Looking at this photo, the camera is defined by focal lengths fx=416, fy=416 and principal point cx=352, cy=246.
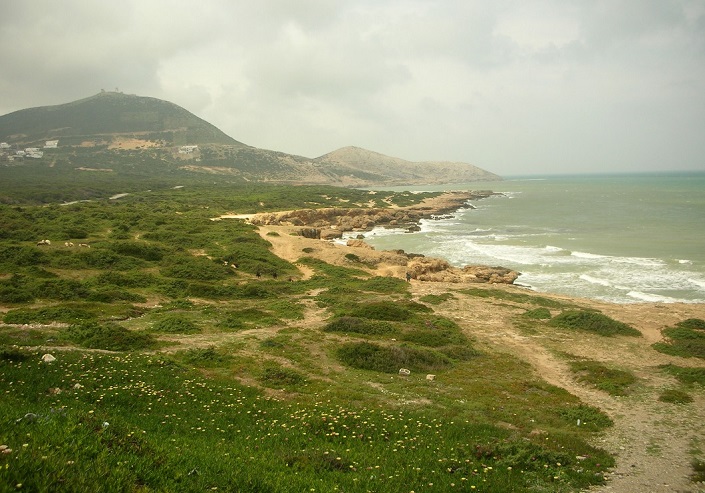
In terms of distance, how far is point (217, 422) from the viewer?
9570mm

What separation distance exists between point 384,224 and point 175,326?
62.5m

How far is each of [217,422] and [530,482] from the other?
6830 millimetres

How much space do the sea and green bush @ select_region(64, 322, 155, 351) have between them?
31670 mm

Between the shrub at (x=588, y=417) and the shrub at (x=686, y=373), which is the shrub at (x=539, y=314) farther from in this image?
the shrub at (x=588, y=417)

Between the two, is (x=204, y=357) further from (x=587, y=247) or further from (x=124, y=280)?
(x=587, y=247)

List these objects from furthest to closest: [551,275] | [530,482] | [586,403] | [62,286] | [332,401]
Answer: [551,275], [62,286], [586,403], [332,401], [530,482]

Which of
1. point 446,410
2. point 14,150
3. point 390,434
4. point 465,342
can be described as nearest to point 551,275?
point 465,342

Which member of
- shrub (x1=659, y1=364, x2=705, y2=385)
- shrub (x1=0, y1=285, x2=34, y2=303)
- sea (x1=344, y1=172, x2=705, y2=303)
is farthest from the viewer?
sea (x1=344, y1=172, x2=705, y2=303)

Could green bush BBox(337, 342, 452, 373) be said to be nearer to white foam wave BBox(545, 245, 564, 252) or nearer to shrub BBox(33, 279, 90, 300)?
shrub BBox(33, 279, 90, 300)

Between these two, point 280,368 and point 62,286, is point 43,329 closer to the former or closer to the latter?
point 62,286

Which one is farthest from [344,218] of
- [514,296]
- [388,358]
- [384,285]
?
[388,358]

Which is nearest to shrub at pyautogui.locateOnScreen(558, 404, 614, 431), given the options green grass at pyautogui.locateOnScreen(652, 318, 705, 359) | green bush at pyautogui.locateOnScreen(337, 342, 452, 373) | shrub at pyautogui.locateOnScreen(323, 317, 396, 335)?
green bush at pyautogui.locateOnScreen(337, 342, 452, 373)

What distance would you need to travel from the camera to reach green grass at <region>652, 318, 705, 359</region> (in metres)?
19.7

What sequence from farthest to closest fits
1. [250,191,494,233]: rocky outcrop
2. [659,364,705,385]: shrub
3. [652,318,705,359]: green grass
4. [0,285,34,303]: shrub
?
[250,191,494,233]: rocky outcrop → [0,285,34,303]: shrub → [652,318,705,359]: green grass → [659,364,705,385]: shrub
